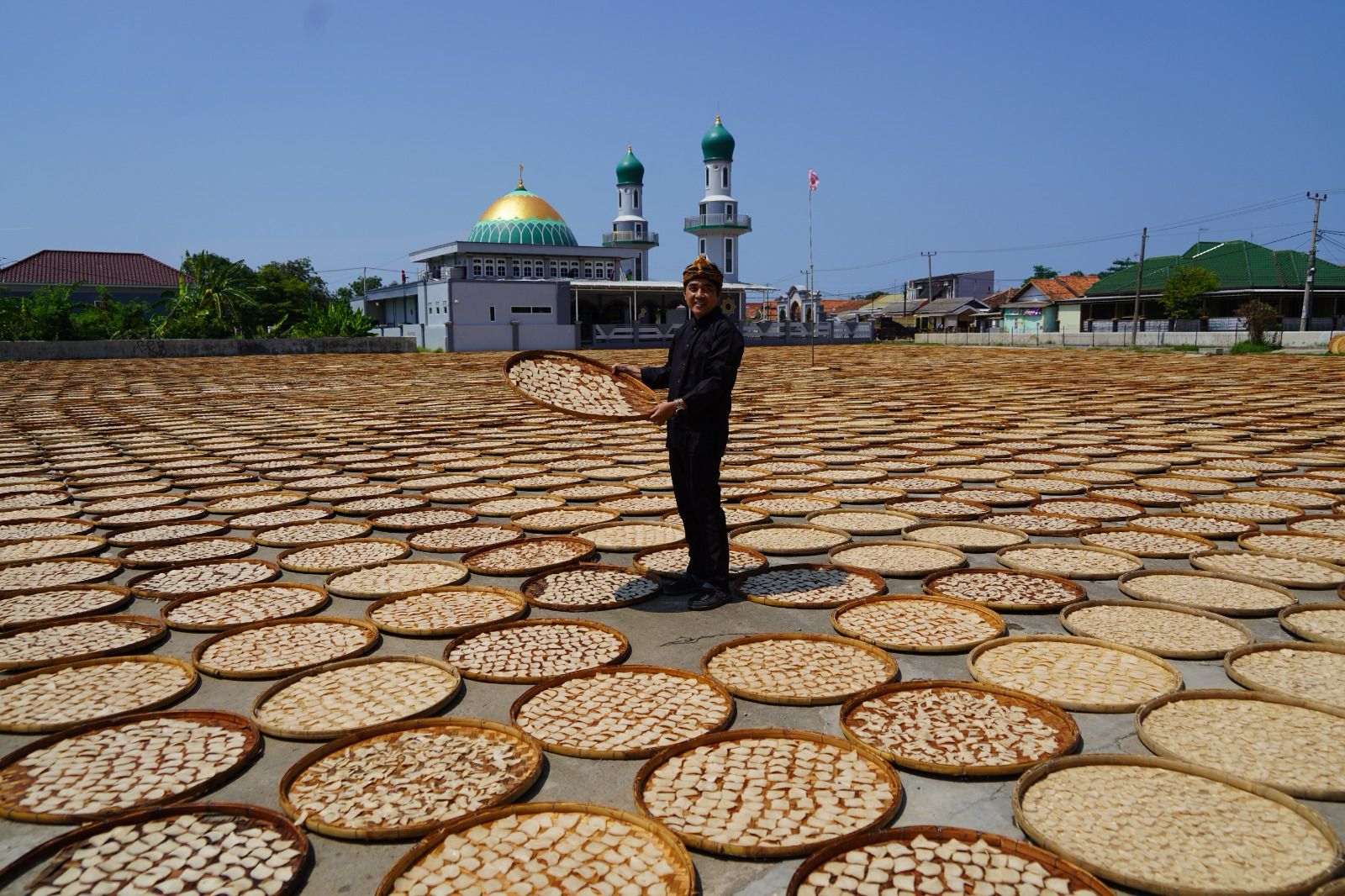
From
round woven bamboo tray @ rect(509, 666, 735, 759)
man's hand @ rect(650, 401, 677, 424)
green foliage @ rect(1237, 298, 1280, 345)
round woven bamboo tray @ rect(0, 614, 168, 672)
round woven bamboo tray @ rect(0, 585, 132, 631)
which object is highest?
green foliage @ rect(1237, 298, 1280, 345)

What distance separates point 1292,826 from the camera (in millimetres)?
1953

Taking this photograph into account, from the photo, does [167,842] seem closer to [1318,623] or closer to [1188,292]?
[1318,623]

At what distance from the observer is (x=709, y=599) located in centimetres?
356

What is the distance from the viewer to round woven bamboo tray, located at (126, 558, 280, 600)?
376 centimetres

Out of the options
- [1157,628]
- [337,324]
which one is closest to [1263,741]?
[1157,628]

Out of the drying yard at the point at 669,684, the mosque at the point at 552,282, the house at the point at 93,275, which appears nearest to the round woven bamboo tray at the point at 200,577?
the drying yard at the point at 669,684

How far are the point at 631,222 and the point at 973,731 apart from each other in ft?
151

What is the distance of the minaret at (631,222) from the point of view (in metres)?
45.8

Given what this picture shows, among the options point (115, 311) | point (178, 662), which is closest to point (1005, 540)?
point (178, 662)

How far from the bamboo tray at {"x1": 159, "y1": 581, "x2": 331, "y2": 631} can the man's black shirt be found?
1670mm

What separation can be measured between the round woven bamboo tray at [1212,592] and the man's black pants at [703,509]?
5.64 ft

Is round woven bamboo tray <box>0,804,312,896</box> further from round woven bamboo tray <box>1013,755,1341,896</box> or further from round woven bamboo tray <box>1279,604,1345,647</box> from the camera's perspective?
round woven bamboo tray <box>1279,604,1345,647</box>

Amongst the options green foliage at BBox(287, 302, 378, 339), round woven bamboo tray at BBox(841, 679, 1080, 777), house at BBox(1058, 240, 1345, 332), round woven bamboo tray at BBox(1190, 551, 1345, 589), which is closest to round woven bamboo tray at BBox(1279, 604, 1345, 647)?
round woven bamboo tray at BBox(1190, 551, 1345, 589)

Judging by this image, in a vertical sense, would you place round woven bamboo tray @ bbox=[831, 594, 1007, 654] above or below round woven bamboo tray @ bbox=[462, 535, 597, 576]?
below
